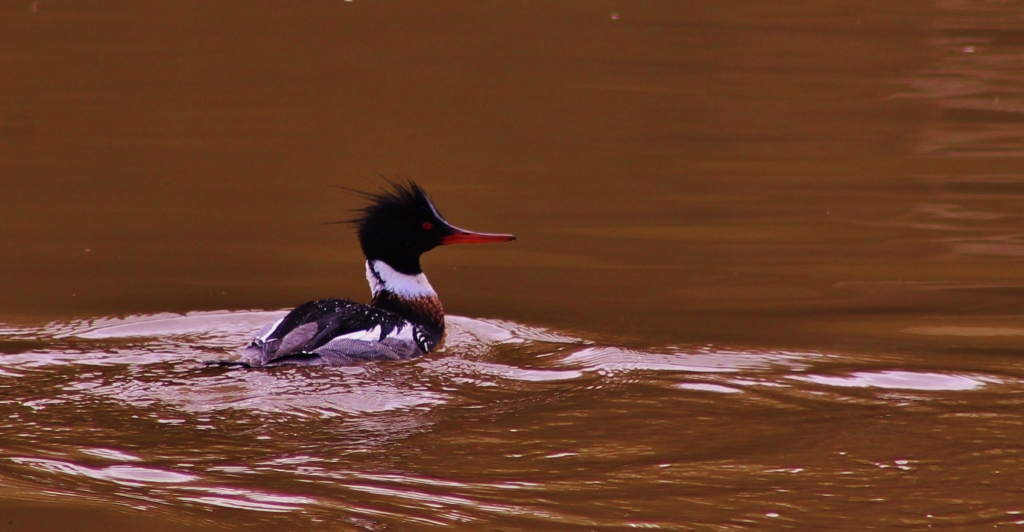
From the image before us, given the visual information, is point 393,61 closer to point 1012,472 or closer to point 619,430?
point 619,430

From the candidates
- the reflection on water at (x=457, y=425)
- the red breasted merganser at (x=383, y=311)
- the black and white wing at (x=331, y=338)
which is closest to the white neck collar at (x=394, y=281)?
the red breasted merganser at (x=383, y=311)

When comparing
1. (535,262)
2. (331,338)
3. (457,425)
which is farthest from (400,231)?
(457,425)

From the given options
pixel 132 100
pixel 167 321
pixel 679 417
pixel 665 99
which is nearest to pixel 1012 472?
pixel 679 417

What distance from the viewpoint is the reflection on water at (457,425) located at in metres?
5.23

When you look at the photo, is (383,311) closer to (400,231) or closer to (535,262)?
(400,231)

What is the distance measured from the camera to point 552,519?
5.04m

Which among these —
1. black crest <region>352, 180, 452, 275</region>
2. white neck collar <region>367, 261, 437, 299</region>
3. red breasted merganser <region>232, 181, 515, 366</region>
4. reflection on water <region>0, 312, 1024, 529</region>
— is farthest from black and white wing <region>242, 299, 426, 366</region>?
black crest <region>352, 180, 452, 275</region>

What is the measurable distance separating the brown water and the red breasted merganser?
0.17m

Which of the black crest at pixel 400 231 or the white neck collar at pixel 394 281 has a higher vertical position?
the black crest at pixel 400 231

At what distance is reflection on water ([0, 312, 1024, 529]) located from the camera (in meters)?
5.23

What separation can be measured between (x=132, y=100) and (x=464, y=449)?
27.9 feet

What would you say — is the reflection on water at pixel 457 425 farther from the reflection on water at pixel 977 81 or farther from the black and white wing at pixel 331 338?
the reflection on water at pixel 977 81

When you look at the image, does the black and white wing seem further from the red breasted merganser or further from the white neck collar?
the white neck collar

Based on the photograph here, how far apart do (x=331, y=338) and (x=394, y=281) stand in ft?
4.47
